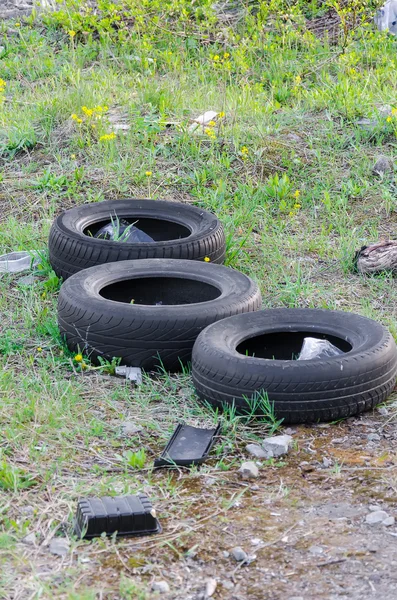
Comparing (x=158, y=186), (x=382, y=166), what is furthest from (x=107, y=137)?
(x=382, y=166)

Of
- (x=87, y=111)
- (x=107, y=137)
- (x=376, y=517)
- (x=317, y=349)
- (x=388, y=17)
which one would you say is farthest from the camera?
(x=388, y=17)

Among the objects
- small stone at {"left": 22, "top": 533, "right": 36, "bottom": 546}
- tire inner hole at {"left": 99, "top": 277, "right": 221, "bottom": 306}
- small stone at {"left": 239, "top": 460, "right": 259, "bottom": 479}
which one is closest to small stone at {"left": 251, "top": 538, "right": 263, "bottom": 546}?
small stone at {"left": 239, "top": 460, "right": 259, "bottom": 479}

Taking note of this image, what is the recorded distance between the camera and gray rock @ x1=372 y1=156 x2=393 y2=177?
23.8ft

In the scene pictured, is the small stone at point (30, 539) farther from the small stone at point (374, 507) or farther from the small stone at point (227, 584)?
the small stone at point (374, 507)

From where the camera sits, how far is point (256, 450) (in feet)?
12.6

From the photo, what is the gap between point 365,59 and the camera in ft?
29.8

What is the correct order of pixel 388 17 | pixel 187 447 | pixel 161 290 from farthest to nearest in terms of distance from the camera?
pixel 388 17 < pixel 161 290 < pixel 187 447

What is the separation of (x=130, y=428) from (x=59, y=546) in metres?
1.00

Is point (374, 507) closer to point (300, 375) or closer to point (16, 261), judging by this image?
point (300, 375)

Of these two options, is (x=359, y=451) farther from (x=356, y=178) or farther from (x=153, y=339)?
(x=356, y=178)

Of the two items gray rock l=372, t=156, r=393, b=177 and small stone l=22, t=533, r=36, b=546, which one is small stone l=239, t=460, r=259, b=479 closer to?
small stone l=22, t=533, r=36, b=546

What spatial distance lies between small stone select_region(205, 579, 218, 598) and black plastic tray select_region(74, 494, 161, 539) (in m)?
0.37

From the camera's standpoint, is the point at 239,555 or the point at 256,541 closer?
the point at 239,555

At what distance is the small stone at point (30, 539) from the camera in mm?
3114
